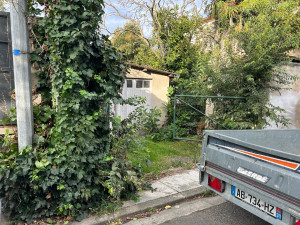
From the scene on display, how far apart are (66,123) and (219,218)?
2657mm

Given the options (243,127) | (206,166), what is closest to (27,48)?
(206,166)

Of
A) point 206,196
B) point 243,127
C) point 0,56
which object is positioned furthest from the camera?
point 243,127

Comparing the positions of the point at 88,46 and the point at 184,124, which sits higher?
the point at 88,46

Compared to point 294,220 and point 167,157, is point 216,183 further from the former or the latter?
point 167,157

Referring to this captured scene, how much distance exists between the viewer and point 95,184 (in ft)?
11.3

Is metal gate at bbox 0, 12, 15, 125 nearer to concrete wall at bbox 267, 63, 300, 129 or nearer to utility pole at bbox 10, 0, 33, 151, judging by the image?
utility pole at bbox 10, 0, 33, 151

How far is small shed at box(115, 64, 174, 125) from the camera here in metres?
8.84

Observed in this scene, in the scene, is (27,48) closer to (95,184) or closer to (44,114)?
(44,114)

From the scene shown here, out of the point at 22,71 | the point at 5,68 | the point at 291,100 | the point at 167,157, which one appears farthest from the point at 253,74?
the point at 5,68

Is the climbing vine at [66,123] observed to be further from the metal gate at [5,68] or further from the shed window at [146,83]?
the shed window at [146,83]

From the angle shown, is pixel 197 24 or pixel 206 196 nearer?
pixel 206 196

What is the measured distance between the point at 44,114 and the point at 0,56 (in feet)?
3.32

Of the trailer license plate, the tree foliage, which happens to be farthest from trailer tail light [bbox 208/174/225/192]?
the tree foliage

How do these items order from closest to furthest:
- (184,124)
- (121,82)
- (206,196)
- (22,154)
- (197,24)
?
1. (22,154)
2. (121,82)
3. (206,196)
4. (184,124)
5. (197,24)
